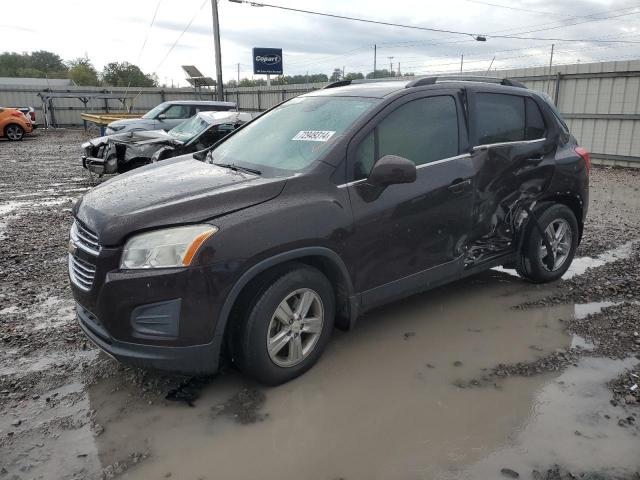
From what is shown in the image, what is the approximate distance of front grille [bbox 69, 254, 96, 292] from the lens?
116 inches

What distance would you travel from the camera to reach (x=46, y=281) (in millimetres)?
5051

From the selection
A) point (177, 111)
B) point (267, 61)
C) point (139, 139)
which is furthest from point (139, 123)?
point (267, 61)

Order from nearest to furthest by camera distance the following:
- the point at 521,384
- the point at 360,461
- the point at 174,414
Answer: the point at 360,461
the point at 174,414
the point at 521,384

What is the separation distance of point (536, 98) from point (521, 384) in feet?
8.77

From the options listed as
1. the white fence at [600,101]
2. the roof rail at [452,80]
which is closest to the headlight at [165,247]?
the roof rail at [452,80]

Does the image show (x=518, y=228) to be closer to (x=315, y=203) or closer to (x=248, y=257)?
(x=315, y=203)

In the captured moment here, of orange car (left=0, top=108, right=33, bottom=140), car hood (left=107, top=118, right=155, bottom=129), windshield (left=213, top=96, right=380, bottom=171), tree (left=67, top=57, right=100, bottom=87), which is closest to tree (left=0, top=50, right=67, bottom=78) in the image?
tree (left=67, top=57, right=100, bottom=87)

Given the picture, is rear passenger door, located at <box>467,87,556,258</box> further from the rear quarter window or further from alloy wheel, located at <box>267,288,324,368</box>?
alloy wheel, located at <box>267,288,324,368</box>

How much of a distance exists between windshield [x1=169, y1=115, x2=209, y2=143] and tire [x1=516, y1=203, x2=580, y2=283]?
6.97 m

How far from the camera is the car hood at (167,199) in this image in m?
2.83

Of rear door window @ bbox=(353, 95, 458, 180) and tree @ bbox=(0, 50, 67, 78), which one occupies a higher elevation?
tree @ bbox=(0, 50, 67, 78)

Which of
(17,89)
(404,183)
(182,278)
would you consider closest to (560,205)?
(404,183)

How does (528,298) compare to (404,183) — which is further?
(528,298)

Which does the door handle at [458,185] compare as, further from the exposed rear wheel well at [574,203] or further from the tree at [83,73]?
the tree at [83,73]
